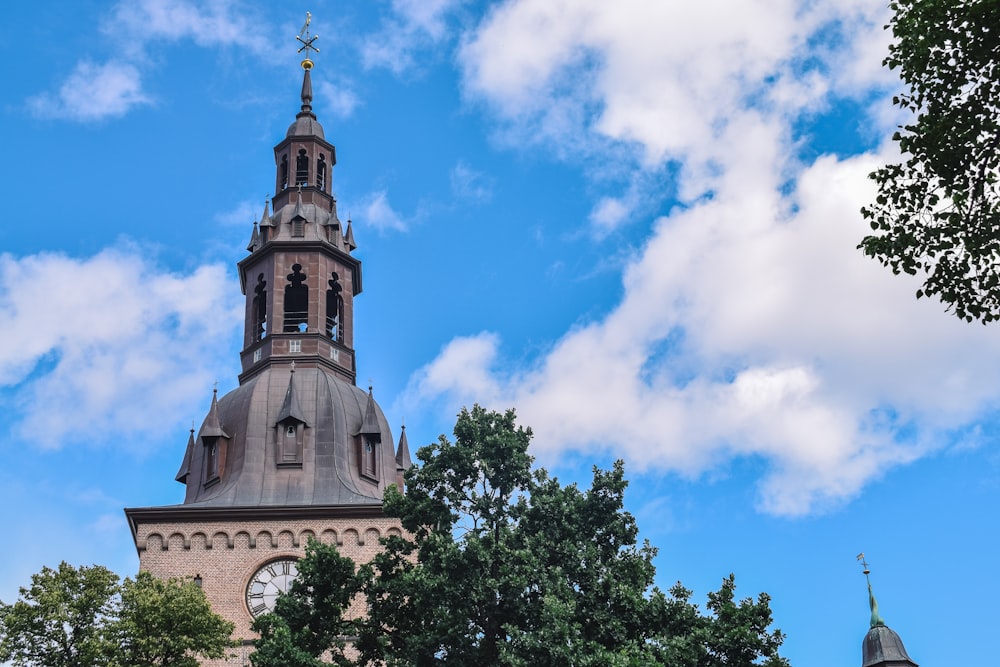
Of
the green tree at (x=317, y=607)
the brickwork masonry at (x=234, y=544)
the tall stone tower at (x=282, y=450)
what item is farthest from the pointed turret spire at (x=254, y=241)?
the green tree at (x=317, y=607)

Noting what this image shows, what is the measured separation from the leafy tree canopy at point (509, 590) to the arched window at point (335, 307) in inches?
795

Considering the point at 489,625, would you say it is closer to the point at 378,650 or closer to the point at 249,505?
the point at 378,650

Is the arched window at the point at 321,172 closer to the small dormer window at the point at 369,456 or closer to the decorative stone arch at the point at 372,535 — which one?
the small dormer window at the point at 369,456

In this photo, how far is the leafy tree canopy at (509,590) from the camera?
27.5 m

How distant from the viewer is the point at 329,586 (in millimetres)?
31156

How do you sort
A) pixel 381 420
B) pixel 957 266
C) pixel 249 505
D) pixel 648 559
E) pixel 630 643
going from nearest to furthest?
pixel 957 266
pixel 630 643
pixel 648 559
pixel 249 505
pixel 381 420

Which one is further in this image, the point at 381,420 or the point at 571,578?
the point at 381,420

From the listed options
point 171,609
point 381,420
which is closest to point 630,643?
point 171,609

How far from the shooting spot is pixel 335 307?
52.3 m

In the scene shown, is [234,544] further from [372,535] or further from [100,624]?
[100,624]

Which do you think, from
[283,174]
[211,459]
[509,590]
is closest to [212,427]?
[211,459]

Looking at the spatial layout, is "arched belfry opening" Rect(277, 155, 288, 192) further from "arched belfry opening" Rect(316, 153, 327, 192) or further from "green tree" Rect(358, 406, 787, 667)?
"green tree" Rect(358, 406, 787, 667)

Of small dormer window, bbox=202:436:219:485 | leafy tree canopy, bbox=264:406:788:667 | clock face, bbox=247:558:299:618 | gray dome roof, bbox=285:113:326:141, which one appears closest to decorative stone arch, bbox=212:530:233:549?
clock face, bbox=247:558:299:618

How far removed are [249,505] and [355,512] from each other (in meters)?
3.48
